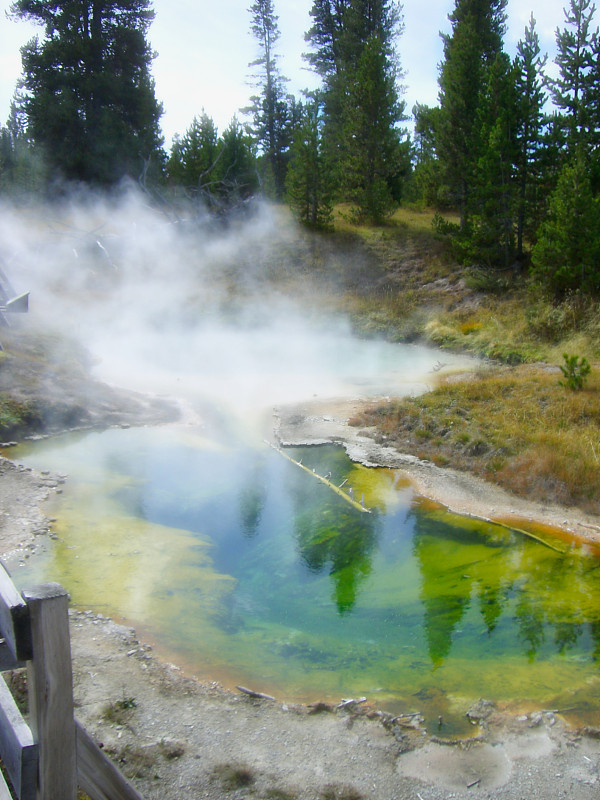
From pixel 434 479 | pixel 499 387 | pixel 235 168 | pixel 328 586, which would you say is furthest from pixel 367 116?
pixel 328 586

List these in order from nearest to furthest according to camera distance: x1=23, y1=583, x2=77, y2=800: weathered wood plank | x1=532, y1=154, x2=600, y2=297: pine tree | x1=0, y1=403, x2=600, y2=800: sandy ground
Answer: x1=23, y1=583, x2=77, y2=800: weathered wood plank < x1=0, y1=403, x2=600, y2=800: sandy ground < x1=532, y1=154, x2=600, y2=297: pine tree

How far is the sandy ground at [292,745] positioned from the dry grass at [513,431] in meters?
5.76

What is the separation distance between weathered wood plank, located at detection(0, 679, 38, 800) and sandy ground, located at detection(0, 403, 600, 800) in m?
2.11

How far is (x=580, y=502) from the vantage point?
33.7 feet

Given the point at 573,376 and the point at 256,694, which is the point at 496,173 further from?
the point at 256,694

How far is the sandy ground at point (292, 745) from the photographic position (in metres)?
4.53

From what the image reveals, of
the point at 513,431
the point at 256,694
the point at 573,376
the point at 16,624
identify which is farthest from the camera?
the point at 573,376

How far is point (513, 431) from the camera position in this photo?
12.4 meters

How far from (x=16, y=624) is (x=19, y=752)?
507 millimetres

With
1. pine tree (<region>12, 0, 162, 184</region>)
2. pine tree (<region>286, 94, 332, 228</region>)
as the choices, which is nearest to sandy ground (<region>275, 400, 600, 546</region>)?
pine tree (<region>286, 94, 332, 228</region>)

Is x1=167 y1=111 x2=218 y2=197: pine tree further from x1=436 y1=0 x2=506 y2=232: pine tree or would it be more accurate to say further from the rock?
the rock

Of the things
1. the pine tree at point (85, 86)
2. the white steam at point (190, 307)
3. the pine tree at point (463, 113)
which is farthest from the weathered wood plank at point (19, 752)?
the pine tree at point (85, 86)

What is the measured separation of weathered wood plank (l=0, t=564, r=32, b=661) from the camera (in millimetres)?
2297

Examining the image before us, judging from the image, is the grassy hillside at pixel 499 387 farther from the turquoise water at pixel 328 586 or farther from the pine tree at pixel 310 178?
the pine tree at pixel 310 178
